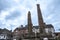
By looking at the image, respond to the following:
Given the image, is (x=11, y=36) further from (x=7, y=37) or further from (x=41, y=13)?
(x=41, y=13)

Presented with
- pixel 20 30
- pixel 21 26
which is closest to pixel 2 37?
pixel 20 30

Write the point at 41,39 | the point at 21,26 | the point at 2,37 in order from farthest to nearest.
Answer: the point at 21,26, the point at 2,37, the point at 41,39

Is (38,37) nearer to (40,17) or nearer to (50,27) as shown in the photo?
(40,17)

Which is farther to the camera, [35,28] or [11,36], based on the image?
[35,28]

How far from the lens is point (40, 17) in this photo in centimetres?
3775

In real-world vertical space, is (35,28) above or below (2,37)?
above

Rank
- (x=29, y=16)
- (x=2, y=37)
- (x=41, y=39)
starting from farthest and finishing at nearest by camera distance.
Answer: (x=2, y=37) < (x=29, y=16) < (x=41, y=39)

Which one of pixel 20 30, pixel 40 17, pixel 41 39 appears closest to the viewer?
pixel 41 39

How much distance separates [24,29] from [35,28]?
18.6 feet

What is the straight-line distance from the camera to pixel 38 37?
2805cm

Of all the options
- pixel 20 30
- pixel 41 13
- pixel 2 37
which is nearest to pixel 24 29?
pixel 20 30

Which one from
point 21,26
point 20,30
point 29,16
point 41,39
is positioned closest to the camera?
point 41,39

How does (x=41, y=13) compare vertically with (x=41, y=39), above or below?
above

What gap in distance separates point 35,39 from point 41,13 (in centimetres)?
1360
